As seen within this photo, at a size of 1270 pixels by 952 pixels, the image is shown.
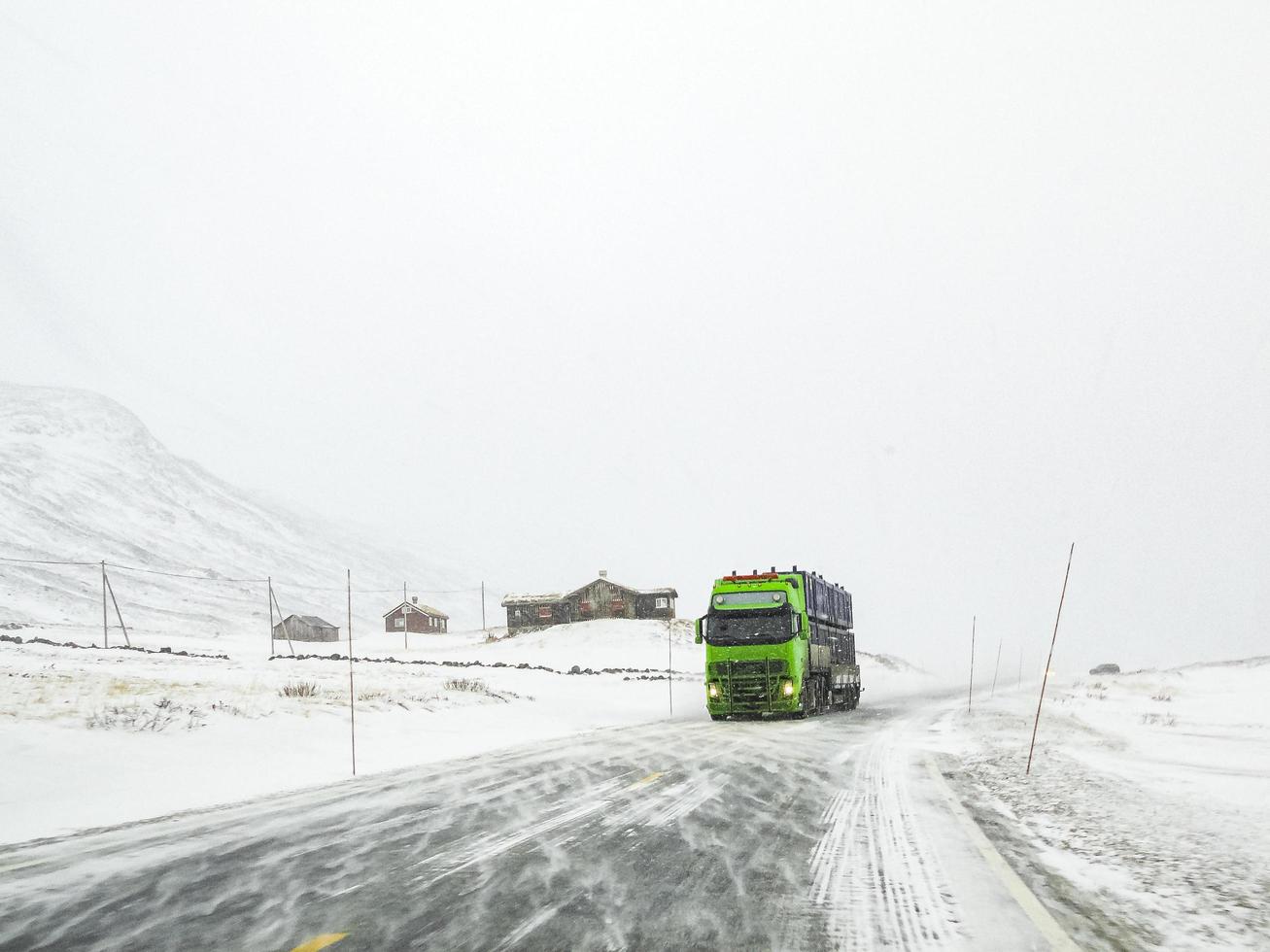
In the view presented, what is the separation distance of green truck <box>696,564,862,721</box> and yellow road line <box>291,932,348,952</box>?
61.2 ft

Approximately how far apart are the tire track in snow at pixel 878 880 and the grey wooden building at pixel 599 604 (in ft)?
256

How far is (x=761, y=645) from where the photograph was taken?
23625 mm

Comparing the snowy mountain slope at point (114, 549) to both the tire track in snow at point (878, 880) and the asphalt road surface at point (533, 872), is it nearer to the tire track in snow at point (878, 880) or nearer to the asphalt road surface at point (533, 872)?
the asphalt road surface at point (533, 872)

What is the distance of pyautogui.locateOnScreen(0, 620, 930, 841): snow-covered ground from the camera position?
1102 centimetres

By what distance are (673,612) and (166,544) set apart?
113m

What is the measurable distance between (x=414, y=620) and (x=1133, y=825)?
107 meters

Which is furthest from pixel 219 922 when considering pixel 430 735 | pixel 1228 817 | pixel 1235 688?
pixel 1235 688

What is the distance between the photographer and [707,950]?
4859 millimetres

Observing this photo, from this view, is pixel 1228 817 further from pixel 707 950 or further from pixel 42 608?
pixel 42 608

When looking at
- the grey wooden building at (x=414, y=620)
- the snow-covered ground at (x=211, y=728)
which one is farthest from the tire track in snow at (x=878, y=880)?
the grey wooden building at (x=414, y=620)

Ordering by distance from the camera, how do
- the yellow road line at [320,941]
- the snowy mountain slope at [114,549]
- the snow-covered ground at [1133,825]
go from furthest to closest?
the snowy mountain slope at [114,549] < the snow-covered ground at [1133,825] < the yellow road line at [320,941]

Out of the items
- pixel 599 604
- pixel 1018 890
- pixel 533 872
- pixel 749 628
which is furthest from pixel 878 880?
pixel 599 604

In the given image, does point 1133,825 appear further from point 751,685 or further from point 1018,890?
point 751,685

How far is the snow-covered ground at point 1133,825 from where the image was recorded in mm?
5434
